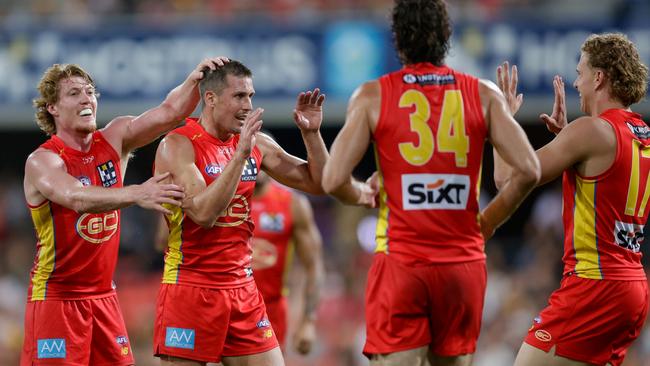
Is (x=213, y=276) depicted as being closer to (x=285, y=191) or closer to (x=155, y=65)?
(x=285, y=191)

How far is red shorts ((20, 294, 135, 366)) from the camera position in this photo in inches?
241

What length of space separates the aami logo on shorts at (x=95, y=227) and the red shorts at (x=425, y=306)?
75.6 inches

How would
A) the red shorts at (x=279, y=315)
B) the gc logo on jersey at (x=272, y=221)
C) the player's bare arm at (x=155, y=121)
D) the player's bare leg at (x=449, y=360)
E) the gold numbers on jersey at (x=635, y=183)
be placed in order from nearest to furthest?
the player's bare leg at (x=449, y=360) < the gold numbers on jersey at (x=635, y=183) < the player's bare arm at (x=155, y=121) < the red shorts at (x=279, y=315) < the gc logo on jersey at (x=272, y=221)

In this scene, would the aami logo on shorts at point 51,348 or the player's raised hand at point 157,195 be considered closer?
the player's raised hand at point 157,195

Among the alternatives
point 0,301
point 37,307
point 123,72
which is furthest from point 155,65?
point 37,307

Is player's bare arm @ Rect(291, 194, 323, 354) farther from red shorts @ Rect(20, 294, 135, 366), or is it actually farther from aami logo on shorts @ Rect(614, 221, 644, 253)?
aami logo on shorts @ Rect(614, 221, 644, 253)

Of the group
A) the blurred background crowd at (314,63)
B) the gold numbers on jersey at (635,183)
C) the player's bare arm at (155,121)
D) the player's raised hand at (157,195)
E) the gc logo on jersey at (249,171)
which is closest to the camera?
the player's raised hand at (157,195)

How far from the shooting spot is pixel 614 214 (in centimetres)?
577

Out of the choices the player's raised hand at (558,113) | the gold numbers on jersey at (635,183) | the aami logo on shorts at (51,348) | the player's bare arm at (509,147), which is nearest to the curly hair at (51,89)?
the aami logo on shorts at (51,348)

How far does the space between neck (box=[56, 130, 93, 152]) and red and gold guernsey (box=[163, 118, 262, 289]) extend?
68 centimetres

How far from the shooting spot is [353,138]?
5199 mm

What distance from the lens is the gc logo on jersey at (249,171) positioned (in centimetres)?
614

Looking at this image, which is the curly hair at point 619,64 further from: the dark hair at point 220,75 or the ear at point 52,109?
the ear at point 52,109

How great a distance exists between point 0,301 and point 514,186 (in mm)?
9569
